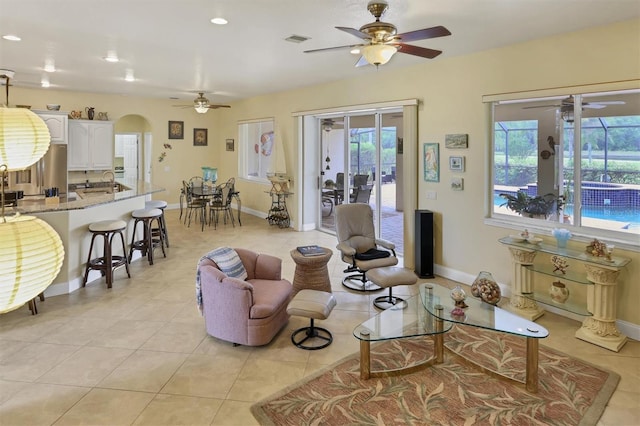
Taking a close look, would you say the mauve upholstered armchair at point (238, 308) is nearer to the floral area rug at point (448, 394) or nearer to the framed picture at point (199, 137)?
the floral area rug at point (448, 394)

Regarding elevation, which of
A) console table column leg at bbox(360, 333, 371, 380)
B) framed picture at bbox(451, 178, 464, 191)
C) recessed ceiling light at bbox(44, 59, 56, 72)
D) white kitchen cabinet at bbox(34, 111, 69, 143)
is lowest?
console table column leg at bbox(360, 333, 371, 380)

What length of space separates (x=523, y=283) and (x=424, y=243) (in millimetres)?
1427

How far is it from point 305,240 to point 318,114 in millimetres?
2425

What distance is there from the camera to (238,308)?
3.43 metres

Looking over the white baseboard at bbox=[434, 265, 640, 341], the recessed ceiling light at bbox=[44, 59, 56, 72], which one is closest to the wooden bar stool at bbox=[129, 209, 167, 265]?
the recessed ceiling light at bbox=[44, 59, 56, 72]

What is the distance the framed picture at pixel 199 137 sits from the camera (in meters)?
11.2

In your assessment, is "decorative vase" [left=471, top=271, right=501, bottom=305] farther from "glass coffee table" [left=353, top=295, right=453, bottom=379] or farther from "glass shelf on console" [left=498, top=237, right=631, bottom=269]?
"glass shelf on console" [left=498, top=237, right=631, bottom=269]

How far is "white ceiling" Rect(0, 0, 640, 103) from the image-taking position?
3516 millimetres

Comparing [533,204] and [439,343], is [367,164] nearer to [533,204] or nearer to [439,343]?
[533,204]

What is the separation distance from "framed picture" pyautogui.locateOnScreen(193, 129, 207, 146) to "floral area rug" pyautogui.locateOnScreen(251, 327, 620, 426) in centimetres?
922

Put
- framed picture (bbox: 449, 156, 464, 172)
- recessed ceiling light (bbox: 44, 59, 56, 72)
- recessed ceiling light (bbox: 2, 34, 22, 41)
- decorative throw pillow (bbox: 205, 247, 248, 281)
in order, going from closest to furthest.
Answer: decorative throw pillow (bbox: 205, 247, 248, 281) < recessed ceiling light (bbox: 2, 34, 22, 41) < framed picture (bbox: 449, 156, 464, 172) < recessed ceiling light (bbox: 44, 59, 56, 72)

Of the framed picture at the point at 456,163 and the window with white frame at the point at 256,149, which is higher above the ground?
the window with white frame at the point at 256,149

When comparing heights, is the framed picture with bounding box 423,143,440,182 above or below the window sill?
above

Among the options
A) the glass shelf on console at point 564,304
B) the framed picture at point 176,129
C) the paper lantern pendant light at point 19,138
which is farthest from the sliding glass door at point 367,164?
the paper lantern pendant light at point 19,138
